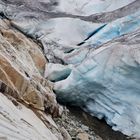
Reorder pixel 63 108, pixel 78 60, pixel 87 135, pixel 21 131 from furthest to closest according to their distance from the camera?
pixel 78 60 < pixel 63 108 < pixel 87 135 < pixel 21 131

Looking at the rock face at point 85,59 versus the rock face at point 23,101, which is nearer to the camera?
the rock face at point 23,101

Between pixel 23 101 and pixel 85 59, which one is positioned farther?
pixel 85 59

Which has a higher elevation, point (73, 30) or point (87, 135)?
point (73, 30)

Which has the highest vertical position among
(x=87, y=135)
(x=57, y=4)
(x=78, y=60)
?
(x=57, y=4)

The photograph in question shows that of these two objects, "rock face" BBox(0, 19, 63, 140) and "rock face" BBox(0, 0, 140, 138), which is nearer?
"rock face" BBox(0, 19, 63, 140)

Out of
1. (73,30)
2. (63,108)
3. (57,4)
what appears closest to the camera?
(63,108)

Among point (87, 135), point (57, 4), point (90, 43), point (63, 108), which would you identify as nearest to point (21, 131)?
point (87, 135)

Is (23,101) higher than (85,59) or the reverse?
higher

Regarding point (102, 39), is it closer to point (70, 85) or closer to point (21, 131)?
point (70, 85)
